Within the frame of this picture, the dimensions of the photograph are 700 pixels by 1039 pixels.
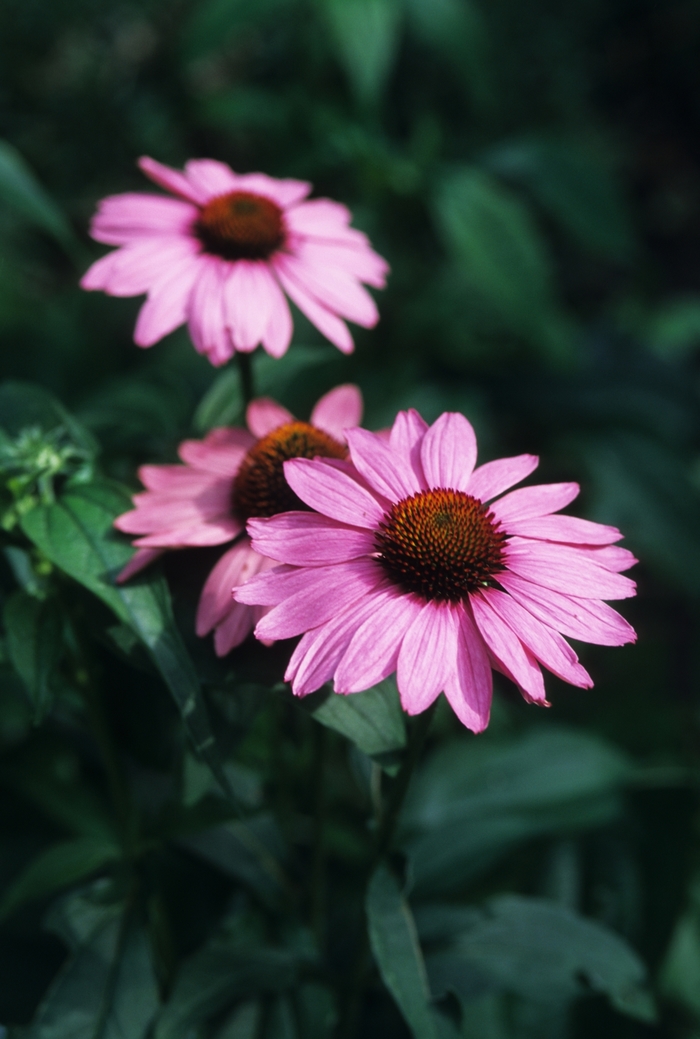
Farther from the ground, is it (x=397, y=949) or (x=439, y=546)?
(x=439, y=546)

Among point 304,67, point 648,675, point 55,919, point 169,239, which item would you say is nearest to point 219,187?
point 169,239

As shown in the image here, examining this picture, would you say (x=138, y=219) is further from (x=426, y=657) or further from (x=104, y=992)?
(x=104, y=992)

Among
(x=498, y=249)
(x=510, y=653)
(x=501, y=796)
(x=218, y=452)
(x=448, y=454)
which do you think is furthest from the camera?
(x=498, y=249)

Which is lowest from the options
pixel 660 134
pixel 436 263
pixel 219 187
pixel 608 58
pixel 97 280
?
pixel 97 280

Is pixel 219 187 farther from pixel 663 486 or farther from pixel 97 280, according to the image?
pixel 663 486

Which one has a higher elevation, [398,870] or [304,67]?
[304,67]

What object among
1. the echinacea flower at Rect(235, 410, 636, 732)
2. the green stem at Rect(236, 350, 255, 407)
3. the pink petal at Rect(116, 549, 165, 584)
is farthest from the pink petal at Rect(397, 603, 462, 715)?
the green stem at Rect(236, 350, 255, 407)

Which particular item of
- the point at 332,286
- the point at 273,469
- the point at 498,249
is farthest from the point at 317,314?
the point at 498,249
